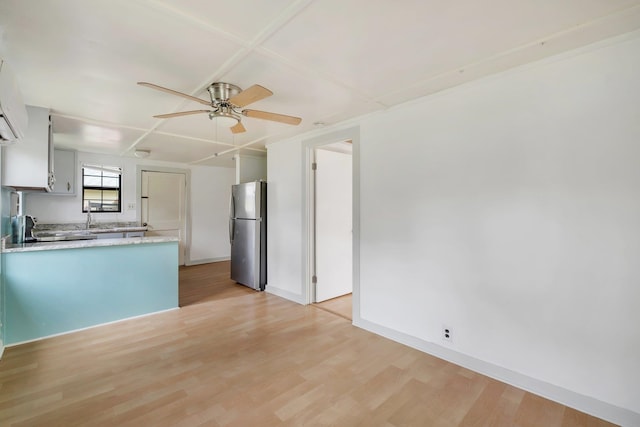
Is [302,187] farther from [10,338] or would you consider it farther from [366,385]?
[10,338]

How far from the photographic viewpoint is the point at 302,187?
385cm

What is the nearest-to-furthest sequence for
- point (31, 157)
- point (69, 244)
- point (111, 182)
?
point (31, 157)
point (69, 244)
point (111, 182)

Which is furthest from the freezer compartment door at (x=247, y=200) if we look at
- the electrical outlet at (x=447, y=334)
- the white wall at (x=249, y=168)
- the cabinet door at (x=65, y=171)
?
the electrical outlet at (x=447, y=334)

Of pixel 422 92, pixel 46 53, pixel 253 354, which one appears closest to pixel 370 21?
pixel 422 92

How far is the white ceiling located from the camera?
1.43m

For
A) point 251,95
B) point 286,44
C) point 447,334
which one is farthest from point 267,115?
point 447,334

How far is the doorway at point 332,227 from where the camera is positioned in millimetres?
3834

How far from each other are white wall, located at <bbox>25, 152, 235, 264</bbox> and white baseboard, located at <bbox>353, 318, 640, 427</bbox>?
199 inches

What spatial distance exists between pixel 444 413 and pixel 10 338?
3.89 metres

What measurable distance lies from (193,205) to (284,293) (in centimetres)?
346

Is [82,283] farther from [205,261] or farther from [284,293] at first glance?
[205,261]

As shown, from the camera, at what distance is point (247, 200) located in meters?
4.55

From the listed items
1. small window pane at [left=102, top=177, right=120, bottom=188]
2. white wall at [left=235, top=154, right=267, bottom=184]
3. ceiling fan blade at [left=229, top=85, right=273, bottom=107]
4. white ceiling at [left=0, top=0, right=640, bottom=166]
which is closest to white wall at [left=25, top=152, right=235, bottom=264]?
small window pane at [left=102, top=177, right=120, bottom=188]

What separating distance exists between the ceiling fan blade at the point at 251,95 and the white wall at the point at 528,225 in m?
1.45
